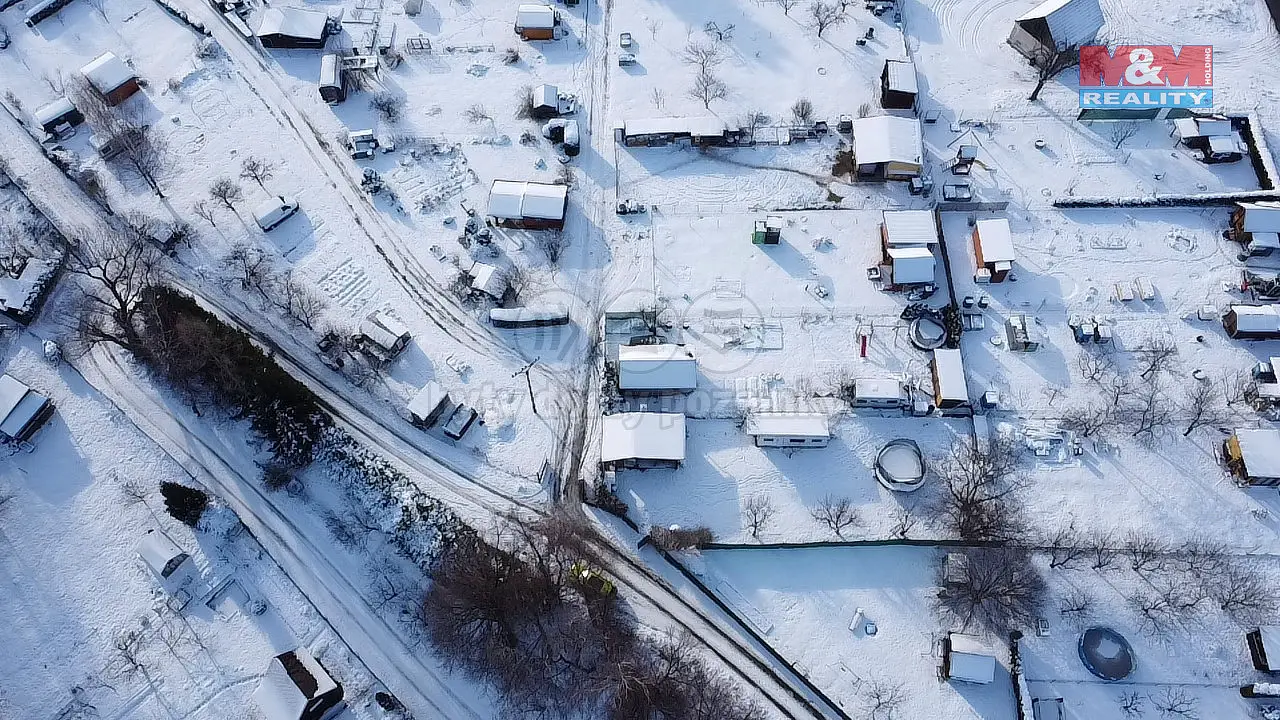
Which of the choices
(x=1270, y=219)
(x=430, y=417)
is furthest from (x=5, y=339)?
(x=1270, y=219)

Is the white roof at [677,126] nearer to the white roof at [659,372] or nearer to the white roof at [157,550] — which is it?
the white roof at [659,372]

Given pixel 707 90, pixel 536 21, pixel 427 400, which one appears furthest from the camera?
pixel 536 21

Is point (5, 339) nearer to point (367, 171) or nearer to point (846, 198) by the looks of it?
point (367, 171)

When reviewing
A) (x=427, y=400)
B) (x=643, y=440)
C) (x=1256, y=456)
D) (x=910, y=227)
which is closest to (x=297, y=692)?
(x=427, y=400)

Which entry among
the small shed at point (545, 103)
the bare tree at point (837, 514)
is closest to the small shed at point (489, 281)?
the small shed at point (545, 103)

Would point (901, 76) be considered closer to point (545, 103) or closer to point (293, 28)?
point (545, 103)

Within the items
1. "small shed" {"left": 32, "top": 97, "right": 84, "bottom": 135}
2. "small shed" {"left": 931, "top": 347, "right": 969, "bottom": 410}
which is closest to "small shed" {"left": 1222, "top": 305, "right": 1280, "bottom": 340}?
"small shed" {"left": 931, "top": 347, "right": 969, "bottom": 410}
